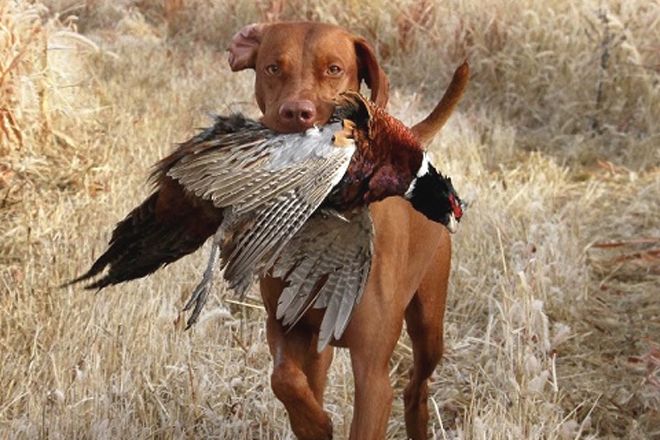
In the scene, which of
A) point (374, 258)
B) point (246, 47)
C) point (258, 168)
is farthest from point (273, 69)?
point (258, 168)

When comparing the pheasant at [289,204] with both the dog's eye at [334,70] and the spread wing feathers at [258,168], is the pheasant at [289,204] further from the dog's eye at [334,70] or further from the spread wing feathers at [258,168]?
the dog's eye at [334,70]

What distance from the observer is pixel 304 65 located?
2.96 m

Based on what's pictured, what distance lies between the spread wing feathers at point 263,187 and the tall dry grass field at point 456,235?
1114 millimetres

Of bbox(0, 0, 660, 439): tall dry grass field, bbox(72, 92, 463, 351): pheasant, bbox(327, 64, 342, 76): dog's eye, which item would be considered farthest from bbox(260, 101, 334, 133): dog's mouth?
bbox(0, 0, 660, 439): tall dry grass field

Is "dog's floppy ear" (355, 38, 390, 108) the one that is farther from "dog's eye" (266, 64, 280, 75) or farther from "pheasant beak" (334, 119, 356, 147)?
"pheasant beak" (334, 119, 356, 147)

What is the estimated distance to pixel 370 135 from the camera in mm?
2420

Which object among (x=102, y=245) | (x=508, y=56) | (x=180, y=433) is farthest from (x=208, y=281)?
(x=508, y=56)

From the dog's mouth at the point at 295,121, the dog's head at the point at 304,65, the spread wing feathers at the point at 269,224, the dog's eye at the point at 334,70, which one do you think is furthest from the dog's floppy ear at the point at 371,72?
the spread wing feathers at the point at 269,224

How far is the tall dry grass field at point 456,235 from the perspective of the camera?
11.7ft

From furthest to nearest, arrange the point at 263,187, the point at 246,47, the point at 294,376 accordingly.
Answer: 1. the point at 246,47
2. the point at 294,376
3. the point at 263,187

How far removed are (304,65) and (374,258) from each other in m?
0.57

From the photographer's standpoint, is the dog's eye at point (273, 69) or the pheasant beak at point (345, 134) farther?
the dog's eye at point (273, 69)

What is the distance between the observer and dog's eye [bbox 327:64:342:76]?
3.00 metres

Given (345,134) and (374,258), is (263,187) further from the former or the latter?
(374,258)
